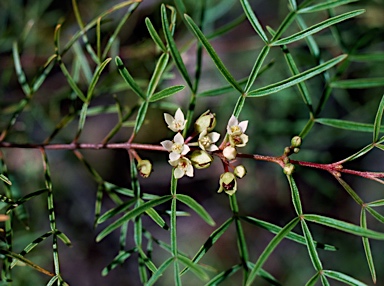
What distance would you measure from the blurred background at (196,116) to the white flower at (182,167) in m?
0.91

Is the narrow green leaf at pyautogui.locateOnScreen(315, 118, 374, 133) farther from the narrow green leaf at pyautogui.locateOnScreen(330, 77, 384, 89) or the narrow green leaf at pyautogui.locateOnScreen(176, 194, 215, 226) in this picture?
the narrow green leaf at pyautogui.locateOnScreen(176, 194, 215, 226)

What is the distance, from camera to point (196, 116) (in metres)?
2.40

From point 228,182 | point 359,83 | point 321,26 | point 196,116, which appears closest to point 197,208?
point 228,182

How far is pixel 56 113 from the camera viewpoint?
198 cm

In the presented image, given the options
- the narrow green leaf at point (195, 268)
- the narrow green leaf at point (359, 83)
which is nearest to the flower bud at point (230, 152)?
the narrow green leaf at point (195, 268)

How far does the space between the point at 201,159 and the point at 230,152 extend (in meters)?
0.06

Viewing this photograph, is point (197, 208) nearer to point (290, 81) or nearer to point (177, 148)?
point (177, 148)

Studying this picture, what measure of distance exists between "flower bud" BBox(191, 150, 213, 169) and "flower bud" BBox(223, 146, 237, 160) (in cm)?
3

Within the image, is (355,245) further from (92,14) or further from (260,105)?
(92,14)

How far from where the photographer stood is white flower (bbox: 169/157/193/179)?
A: 937 mm

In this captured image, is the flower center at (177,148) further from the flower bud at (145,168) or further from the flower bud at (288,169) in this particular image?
the flower bud at (288,169)

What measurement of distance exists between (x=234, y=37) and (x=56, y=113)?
3.74 feet

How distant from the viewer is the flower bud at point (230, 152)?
0.92 m

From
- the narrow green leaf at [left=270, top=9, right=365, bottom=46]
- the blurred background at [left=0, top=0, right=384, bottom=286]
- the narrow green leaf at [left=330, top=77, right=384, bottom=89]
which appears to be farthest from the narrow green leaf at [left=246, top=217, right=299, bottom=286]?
the blurred background at [left=0, top=0, right=384, bottom=286]
